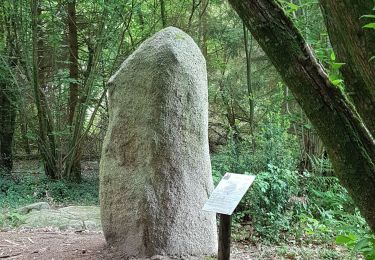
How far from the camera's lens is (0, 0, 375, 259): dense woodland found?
6.68ft

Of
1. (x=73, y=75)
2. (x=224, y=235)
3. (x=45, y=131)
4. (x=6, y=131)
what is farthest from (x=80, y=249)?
(x=6, y=131)

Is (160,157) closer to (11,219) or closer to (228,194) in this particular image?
(228,194)

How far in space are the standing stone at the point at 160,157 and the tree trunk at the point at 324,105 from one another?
2.56 m

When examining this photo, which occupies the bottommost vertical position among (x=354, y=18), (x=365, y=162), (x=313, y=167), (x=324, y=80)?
(x=313, y=167)

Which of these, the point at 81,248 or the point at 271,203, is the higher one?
the point at 271,203

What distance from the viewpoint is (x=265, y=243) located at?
237 inches

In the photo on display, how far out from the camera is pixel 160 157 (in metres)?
4.54

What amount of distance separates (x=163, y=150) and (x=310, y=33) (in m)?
4.79

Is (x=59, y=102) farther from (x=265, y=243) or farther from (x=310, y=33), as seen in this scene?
(x=265, y=243)

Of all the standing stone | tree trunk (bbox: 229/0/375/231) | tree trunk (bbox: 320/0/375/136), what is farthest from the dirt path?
tree trunk (bbox: 320/0/375/136)

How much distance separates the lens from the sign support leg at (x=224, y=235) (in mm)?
3680

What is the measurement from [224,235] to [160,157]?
3.84ft

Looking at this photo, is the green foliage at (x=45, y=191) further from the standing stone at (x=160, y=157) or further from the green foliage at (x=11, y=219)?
the standing stone at (x=160, y=157)

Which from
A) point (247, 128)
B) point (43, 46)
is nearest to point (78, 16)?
point (43, 46)
